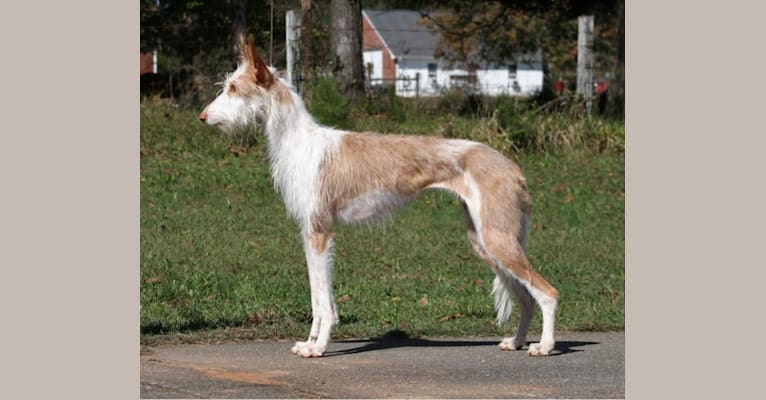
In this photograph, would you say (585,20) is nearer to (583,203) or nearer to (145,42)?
(583,203)

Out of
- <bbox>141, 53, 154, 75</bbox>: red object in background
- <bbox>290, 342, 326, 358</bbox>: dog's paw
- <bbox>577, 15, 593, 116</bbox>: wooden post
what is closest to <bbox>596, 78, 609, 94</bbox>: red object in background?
<bbox>577, 15, 593, 116</bbox>: wooden post

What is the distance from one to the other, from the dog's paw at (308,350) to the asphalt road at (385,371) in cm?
6

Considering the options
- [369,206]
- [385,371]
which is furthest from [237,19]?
[385,371]

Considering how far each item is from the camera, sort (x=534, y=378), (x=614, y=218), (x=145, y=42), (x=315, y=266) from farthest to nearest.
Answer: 1. (x=145, y=42)
2. (x=614, y=218)
3. (x=315, y=266)
4. (x=534, y=378)

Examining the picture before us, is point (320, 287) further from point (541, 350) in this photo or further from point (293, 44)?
point (293, 44)

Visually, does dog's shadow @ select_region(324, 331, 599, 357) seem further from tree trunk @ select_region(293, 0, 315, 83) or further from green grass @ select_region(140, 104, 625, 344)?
tree trunk @ select_region(293, 0, 315, 83)

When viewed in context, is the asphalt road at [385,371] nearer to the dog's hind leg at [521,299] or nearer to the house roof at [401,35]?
the dog's hind leg at [521,299]

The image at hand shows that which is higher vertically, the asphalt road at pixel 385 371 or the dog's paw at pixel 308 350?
the dog's paw at pixel 308 350

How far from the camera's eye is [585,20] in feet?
79.4

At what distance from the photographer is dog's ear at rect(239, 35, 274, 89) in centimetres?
893

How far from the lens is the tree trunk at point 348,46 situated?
22188 mm

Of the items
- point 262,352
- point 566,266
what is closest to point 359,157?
point 262,352

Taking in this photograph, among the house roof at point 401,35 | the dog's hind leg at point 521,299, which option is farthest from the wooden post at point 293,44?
the house roof at point 401,35

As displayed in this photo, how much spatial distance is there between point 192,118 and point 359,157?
12.0 meters
